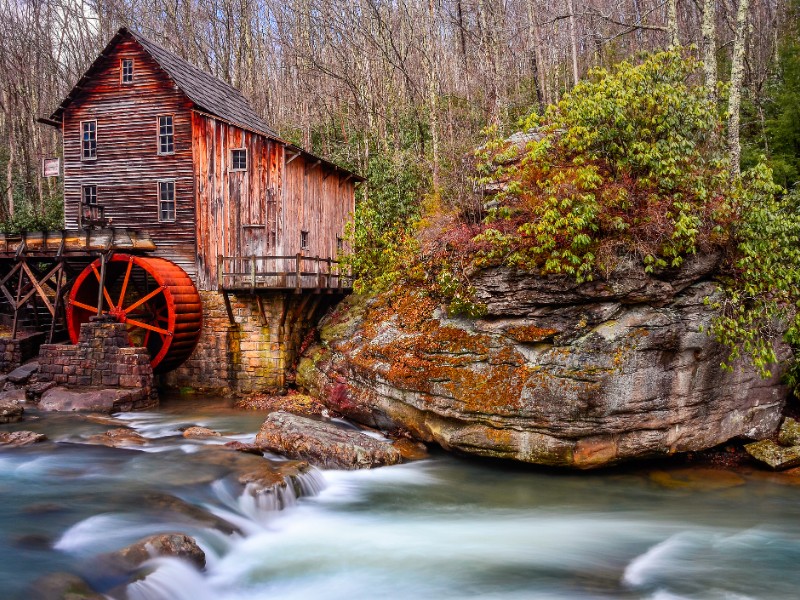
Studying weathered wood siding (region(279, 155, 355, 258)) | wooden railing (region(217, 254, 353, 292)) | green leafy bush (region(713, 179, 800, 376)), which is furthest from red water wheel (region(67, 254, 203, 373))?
green leafy bush (region(713, 179, 800, 376))

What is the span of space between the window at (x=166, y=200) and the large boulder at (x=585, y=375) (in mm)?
8759

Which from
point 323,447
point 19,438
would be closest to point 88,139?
point 19,438

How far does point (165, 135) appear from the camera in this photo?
16.5 metres

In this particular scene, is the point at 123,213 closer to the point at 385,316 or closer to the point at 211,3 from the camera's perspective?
the point at 385,316

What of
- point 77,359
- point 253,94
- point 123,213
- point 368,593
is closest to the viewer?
point 368,593

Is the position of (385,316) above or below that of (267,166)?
below

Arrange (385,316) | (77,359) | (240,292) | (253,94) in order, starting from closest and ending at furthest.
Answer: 1. (385,316)
2. (77,359)
3. (240,292)
4. (253,94)

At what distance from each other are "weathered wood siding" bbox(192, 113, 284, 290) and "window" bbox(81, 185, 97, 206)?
11.1ft

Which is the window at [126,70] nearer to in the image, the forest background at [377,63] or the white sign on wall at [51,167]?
the white sign on wall at [51,167]

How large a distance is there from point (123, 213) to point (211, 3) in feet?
56.2

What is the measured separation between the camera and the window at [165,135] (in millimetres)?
16438

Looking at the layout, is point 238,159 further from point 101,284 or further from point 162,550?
point 162,550

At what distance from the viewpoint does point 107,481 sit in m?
8.82

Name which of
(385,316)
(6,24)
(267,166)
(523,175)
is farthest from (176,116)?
(6,24)
